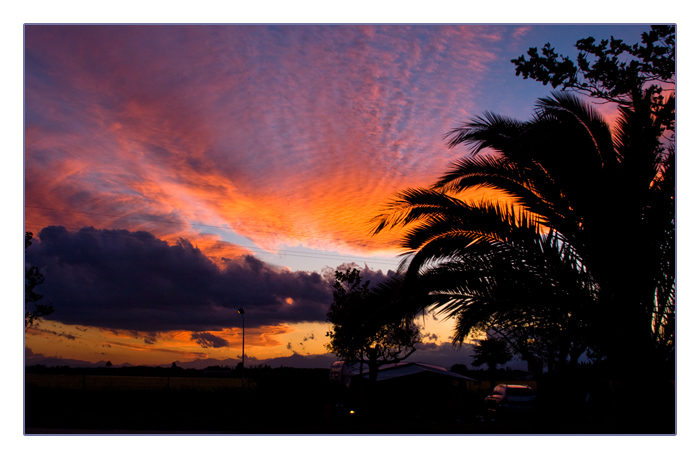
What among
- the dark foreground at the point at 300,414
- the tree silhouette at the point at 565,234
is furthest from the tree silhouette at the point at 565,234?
the dark foreground at the point at 300,414

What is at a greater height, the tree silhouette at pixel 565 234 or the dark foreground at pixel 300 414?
the tree silhouette at pixel 565 234

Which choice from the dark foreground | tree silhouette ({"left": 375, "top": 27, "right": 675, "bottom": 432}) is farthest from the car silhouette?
tree silhouette ({"left": 375, "top": 27, "right": 675, "bottom": 432})

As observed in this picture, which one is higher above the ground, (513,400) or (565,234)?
(565,234)

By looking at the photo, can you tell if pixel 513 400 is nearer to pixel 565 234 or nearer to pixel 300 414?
pixel 300 414

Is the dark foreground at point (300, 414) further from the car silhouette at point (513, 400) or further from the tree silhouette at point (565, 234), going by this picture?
the tree silhouette at point (565, 234)

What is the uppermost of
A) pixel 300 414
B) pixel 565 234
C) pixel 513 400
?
pixel 565 234

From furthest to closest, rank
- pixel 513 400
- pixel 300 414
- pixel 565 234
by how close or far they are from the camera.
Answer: pixel 513 400
pixel 300 414
pixel 565 234

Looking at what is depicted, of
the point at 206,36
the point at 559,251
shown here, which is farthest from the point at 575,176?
the point at 206,36

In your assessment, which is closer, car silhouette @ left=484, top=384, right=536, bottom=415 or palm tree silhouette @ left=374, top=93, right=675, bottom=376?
palm tree silhouette @ left=374, top=93, right=675, bottom=376

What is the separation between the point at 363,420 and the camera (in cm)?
2238

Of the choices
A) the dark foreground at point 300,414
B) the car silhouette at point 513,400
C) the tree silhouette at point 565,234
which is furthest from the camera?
the car silhouette at point 513,400

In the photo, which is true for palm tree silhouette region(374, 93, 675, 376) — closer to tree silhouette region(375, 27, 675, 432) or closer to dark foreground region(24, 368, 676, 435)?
tree silhouette region(375, 27, 675, 432)

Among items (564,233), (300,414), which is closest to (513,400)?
(300,414)

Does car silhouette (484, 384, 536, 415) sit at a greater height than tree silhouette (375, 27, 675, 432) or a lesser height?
lesser
